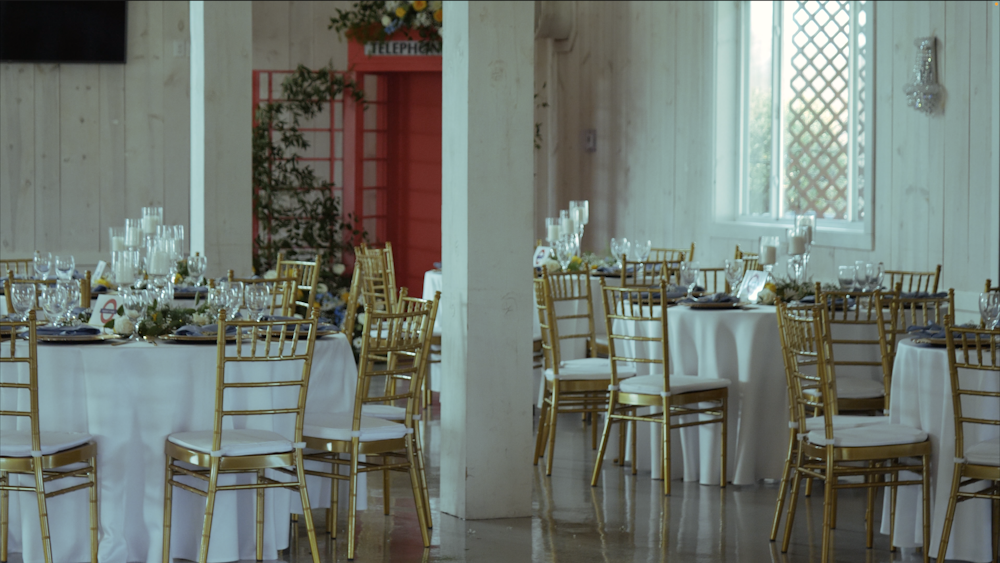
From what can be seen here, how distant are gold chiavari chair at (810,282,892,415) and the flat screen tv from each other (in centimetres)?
610

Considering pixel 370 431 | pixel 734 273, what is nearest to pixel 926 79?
pixel 734 273

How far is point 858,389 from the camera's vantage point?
5262mm

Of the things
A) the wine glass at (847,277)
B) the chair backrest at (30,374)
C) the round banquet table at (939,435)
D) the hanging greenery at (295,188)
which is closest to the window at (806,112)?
the wine glass at (847,277)


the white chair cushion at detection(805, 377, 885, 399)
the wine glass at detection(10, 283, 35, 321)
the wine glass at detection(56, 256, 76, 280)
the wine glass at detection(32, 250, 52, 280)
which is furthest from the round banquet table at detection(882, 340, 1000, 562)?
the wine glass at detection(32, 250, 52, 280)

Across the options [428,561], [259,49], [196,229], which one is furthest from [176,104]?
[428,561]

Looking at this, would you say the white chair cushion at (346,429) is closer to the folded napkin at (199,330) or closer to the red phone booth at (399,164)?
the folded napkin at (199,330)

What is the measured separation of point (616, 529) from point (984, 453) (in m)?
1.44

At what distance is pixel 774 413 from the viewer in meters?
5.46

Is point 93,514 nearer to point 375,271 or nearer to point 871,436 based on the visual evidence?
point 871,436

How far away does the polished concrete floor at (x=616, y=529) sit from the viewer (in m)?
4.31

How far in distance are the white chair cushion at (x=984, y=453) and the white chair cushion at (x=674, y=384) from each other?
1.42 meters

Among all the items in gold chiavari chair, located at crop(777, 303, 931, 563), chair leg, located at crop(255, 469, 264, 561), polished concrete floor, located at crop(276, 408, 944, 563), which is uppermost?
gold chiavari chair, located at crop(777, 303, 931, 563)

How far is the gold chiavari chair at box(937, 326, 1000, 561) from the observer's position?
3.89m

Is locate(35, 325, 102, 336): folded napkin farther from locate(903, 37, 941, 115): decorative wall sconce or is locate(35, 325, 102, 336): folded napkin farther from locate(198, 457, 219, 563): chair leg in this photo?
locate(903, 37, 941, 115): decorative wall sconce
